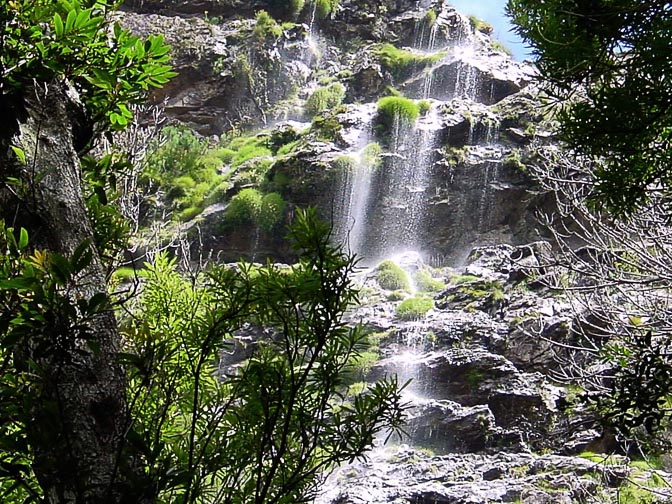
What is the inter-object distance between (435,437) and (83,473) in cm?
600

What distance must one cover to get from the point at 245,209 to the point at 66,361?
8.65 m

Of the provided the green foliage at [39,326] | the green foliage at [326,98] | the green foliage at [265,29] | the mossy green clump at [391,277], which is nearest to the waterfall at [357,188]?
the mossy green clump at [391,277]

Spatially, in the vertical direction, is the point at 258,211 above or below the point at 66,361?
above

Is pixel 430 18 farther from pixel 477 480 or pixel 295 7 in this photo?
pixel 477 480

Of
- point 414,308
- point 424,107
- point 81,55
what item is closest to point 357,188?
point 424,107

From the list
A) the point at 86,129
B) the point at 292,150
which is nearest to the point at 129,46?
the point at 86,129

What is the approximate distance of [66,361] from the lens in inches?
25.1

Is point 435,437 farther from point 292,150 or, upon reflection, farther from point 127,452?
point 127,452

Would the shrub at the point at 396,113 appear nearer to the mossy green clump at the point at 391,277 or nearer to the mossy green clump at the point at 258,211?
the mossy green clump at the point at 258,211

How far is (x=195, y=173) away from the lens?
1031cm

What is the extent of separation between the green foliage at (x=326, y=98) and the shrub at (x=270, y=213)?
2.90 m

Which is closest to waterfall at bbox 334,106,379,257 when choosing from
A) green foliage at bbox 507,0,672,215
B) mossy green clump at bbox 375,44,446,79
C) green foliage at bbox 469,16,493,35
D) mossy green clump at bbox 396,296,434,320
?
mossy green clump at bbox 396,296,434,320

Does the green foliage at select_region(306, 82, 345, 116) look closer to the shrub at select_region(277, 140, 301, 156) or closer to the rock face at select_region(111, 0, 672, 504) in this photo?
the rock face at select_region(111, 0, 672, 504)

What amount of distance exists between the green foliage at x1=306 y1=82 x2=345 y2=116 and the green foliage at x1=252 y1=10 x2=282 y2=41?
154 centimetres
